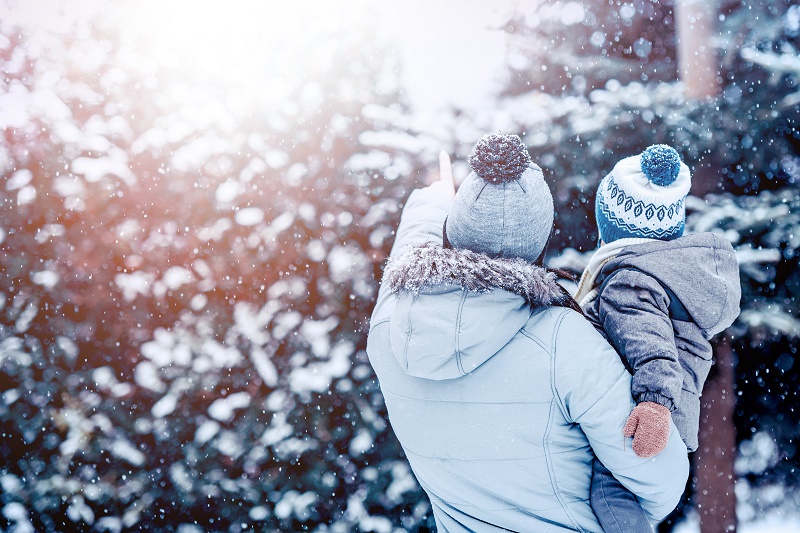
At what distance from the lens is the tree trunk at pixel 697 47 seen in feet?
7.29

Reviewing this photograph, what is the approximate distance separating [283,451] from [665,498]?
75.2 inches

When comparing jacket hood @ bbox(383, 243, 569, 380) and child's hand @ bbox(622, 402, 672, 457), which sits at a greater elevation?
jacket hood @ bbox(383, 243, 569, 380)

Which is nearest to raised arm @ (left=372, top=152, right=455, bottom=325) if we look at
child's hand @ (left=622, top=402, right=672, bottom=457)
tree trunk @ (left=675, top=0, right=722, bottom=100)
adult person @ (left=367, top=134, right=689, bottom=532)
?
adult person @ (left=367, top=134, right=689, bottom=532)

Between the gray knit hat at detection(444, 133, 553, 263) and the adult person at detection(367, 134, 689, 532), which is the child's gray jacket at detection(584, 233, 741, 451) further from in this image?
the gray knit hat at detection(444, 133, 553, 263)

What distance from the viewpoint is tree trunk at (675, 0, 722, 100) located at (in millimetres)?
2223

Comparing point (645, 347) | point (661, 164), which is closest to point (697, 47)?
point (661, 164)

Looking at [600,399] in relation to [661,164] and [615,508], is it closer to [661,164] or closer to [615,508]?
[615,508]

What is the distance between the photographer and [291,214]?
248cm

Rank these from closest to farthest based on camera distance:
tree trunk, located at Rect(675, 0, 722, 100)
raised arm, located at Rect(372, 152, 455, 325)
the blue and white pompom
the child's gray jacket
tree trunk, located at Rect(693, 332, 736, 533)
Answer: the child's gray jacket
the blue and white pompom
raised arm, located at Rect(372, 152, 455, 325)
tree trunk, located at Rect(675, 0, 722, 100)
tree trunk, located at Rect(693, 332, 736, 533)

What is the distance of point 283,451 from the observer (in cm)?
257

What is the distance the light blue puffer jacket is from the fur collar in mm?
15

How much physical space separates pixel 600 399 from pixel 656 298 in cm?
33

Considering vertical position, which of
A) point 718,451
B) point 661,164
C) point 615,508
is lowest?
point 718,451

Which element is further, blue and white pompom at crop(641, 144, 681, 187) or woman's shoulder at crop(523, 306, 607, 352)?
blue and white pompom at crop(641, 144, 681, 187)
